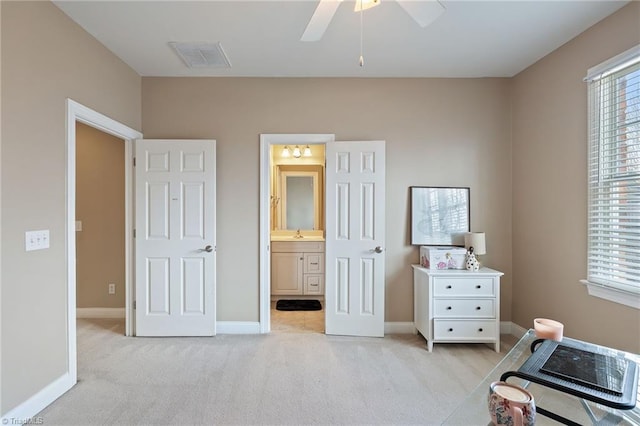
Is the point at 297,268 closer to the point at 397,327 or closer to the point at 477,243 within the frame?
the point at 397,327

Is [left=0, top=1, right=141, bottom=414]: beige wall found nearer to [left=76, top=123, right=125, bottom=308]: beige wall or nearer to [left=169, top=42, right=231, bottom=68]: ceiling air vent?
[left=169, top=42, right=231, bottom=68]: ceiling air vent

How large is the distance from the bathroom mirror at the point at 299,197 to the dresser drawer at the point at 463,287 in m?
2.41

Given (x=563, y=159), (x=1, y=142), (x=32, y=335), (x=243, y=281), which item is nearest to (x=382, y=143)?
(x=563, y=159)

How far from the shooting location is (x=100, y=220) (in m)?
3.60

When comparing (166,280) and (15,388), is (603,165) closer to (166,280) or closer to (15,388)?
(166,280)

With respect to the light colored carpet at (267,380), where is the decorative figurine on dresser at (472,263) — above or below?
above

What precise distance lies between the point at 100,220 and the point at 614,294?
4.95m

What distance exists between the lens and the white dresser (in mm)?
2811

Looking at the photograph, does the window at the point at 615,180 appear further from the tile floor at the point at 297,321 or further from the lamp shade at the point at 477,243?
the tile floor at the point at 297,321

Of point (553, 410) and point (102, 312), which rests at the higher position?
point (553, 410)

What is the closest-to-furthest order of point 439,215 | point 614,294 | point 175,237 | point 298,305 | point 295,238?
point 614,294
point 175,237
point 439,215
point 298,305
point 295,238

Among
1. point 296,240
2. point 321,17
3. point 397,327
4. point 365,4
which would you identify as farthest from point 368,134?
point 397,327

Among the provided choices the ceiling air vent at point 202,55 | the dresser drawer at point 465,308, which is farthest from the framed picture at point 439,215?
the ceiling air vent at point 202,55

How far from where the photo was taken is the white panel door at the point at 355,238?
316 cm
